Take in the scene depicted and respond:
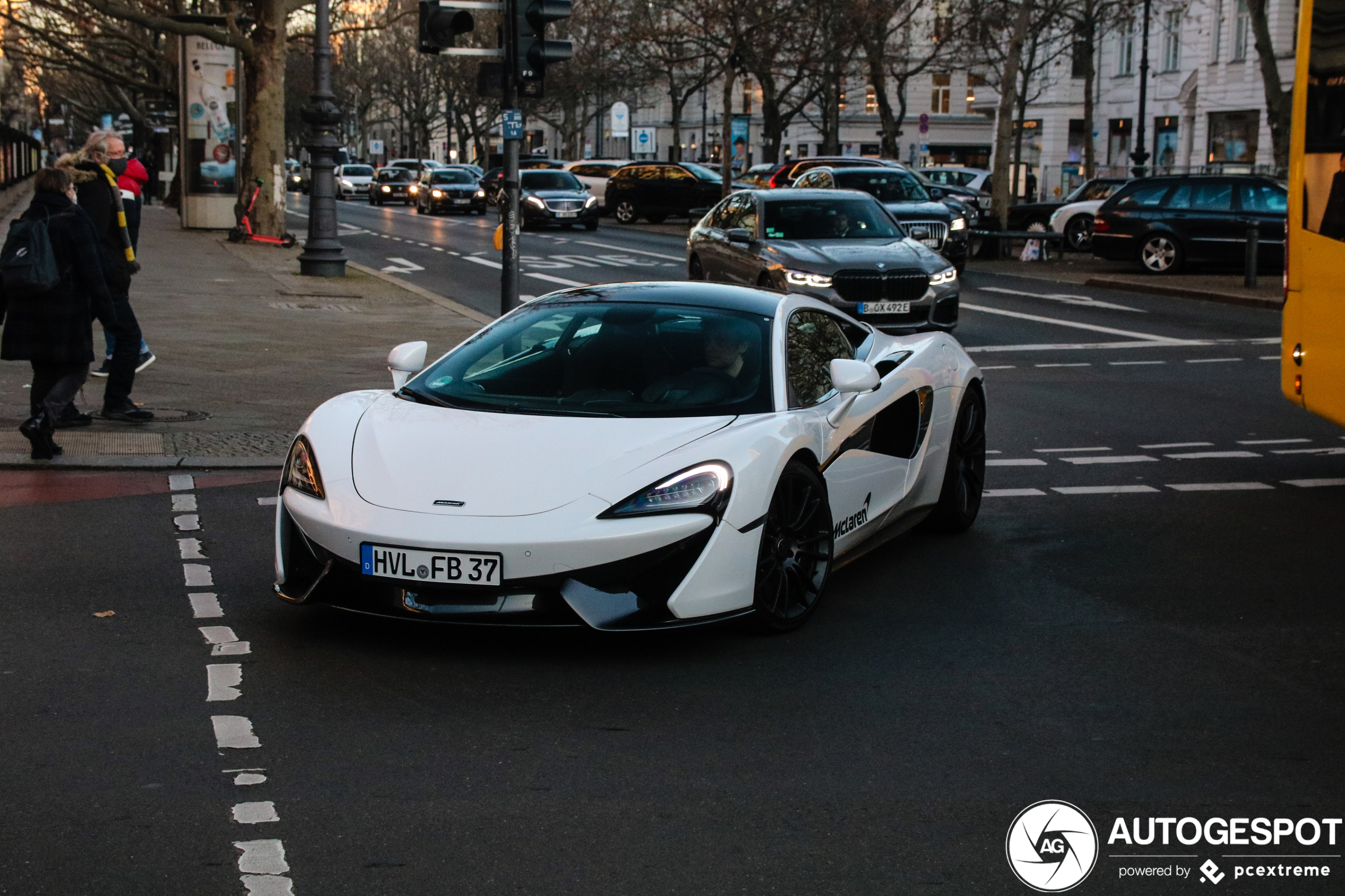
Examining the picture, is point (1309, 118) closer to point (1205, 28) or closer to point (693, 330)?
point (693, 330)

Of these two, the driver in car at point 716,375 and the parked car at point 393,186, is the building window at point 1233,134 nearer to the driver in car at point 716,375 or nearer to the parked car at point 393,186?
the parked car at point 393,186

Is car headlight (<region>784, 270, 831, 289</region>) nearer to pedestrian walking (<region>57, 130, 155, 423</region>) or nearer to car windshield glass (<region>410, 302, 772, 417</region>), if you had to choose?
pedestrian walking (<region>57, 130, 155, 423</region>)

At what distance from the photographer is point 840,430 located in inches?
267

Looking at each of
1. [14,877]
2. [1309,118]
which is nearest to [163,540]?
[14,877]

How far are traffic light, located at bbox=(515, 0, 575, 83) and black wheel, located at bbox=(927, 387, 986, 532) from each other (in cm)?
586

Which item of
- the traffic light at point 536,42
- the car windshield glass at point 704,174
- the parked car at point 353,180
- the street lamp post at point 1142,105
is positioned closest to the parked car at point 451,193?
the car windshield glass at point 704,174

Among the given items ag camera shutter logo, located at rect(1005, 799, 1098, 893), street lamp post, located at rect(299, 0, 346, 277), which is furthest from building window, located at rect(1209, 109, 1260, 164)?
ag camera shutter logo, located at rect(1005, 799, 1098, 893)

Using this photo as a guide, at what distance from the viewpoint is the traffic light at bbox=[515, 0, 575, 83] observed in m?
12.9

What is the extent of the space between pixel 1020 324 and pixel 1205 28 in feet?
152

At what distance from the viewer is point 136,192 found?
14.5m

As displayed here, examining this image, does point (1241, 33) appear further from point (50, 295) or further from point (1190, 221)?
point (50, 295)

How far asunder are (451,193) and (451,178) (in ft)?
3.96

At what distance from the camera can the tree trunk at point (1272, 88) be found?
2925 centimetres

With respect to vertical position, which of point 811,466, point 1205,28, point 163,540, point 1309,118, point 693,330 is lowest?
point 163,540
